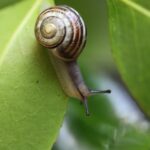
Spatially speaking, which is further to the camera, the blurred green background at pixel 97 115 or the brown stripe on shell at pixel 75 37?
the blurred green background at pixel 97 115

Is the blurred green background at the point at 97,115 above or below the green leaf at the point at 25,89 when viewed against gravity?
below

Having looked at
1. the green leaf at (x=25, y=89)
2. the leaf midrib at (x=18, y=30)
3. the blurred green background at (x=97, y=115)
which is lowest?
the blurred green background at (x=97, y=115)

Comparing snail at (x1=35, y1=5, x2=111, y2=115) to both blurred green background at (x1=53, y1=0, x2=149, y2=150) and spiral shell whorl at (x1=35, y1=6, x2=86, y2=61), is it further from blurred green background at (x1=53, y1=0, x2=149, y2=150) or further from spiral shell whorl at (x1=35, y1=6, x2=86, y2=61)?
blurred green background at (x1=53, y1=0, x2=149, y2=150)

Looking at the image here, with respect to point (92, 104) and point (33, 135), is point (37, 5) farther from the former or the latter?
point (92, 104)

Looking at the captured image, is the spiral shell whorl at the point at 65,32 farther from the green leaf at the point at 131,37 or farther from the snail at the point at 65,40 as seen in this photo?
the green leaf at the point at 131,37

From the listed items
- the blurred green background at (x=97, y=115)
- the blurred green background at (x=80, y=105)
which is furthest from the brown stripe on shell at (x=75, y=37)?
the blurred green background at (x=97, y=115)

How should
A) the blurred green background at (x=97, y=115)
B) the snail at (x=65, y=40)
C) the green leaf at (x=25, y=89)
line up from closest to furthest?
the green leaf at (x=25, y=89) < the snail at (x=65, y=40) < the blurred green background at (x=97, y=115)

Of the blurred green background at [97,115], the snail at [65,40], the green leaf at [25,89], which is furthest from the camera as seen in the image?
the blurred green background at [97,115]

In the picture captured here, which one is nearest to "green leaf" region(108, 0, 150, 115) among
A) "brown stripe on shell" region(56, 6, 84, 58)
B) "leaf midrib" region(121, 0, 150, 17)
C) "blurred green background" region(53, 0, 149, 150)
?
"leaf midrib" region(121, 0, 150, 17)
